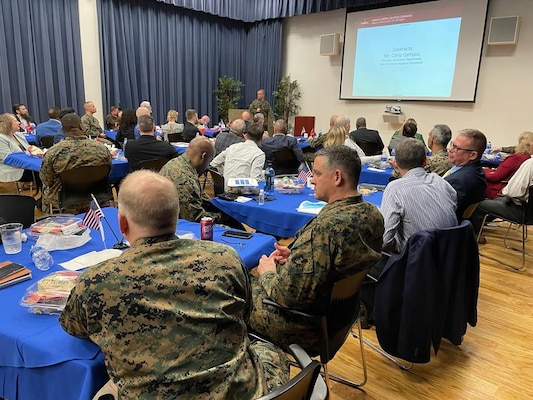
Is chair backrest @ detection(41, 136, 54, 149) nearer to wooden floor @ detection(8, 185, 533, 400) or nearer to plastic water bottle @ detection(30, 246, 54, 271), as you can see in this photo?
plastic water bottle @ detection(30, 246, 54, 271)

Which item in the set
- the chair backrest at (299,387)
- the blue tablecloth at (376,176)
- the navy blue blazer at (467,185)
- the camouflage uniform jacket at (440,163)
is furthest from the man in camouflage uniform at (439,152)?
the chair backrest at (299,387)

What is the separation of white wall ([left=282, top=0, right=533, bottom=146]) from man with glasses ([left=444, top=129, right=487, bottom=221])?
565 centimetres

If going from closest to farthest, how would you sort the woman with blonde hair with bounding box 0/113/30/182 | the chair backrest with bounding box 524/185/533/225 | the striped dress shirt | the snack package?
the snack package → the striped dress shirt → the chair backrest with bounding box 524/185/533/225 → the woman with blonde hair with bounding box 0/113/30/182

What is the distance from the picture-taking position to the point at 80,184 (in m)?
3.84

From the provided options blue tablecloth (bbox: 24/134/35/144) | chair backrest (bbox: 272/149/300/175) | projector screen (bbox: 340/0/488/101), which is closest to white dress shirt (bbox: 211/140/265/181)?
chair backrest (bbox: 272/149/300/175)

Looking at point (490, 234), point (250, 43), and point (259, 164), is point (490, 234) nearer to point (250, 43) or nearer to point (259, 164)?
point (259, 164)

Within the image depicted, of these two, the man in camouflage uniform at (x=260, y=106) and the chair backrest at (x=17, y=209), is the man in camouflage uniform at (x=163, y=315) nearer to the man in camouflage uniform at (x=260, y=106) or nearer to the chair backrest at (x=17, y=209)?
the chair backrest at (x=17, y=209)

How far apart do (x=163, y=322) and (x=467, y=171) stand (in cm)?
297

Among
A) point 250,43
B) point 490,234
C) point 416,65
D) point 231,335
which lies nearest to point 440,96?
point 416,65

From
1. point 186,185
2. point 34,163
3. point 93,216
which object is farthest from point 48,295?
point 34,163

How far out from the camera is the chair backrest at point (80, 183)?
374 centimetres

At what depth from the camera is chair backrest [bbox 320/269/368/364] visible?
170 centimetres

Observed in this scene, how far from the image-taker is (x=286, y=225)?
3008 mm

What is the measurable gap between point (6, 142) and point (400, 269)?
498cm
